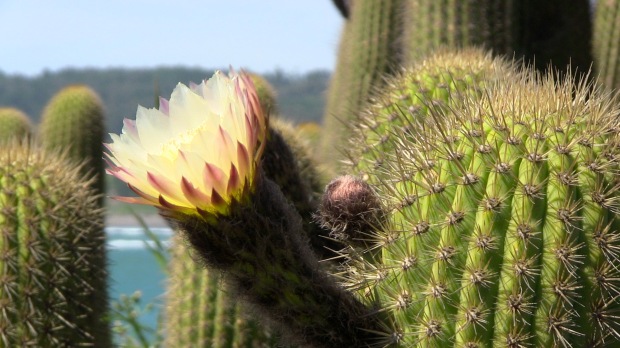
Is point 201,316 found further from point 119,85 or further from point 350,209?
point 119,85

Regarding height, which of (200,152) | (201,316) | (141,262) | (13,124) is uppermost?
(200,152)

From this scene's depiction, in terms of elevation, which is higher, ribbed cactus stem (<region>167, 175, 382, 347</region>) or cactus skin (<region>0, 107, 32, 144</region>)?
ribbed cactus stem (<region>167, 175, 382, 347</region>)

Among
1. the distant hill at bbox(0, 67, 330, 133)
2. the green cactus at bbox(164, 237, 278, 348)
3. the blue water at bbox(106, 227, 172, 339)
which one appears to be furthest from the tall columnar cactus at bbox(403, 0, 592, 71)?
the distant hill at bbox(0, 67, 330, 133)

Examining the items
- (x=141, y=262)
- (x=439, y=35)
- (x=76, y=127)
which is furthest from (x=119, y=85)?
(x=439, y=35)

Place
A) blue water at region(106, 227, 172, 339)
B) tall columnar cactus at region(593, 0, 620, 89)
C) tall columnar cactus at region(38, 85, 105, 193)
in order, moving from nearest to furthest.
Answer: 1. blue water at region(106, 227, 172, 339)
2. tall columnar cactus at region(593, 0, 620, 89)
3. tall columnar cactus at region(38, 85, 105, 193)

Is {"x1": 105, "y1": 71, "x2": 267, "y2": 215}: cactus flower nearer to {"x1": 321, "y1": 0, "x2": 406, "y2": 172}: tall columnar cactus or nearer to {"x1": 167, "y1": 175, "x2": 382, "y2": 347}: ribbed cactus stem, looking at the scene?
{"x1": 167, "y1": 175, "x2": 382, "y2": 347}: ribbed cactus stem

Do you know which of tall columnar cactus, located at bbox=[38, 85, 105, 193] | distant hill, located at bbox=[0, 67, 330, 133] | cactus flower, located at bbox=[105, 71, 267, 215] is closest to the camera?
cactus flower, located at bbox=[105, 71, 267, 215]

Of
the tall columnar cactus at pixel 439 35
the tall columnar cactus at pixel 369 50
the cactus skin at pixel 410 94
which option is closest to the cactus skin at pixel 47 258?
the cactus skin at pixel 410 94
